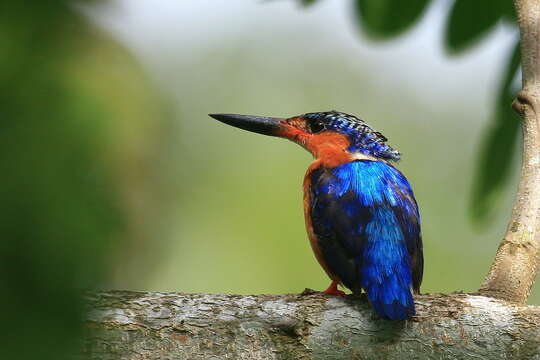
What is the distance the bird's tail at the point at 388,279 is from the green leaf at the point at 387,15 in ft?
3.41

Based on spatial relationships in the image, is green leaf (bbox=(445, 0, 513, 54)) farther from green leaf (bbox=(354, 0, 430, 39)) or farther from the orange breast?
the orange breast

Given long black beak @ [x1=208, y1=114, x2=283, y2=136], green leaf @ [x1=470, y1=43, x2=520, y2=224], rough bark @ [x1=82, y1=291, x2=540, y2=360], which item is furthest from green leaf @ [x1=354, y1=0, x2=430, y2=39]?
long black beak @ [x1=208, y1=114, x2=283, y2=136]

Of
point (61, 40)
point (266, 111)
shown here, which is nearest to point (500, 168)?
point (61, 40)

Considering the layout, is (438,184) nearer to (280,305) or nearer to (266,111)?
(266,111)

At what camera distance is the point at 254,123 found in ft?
15.9

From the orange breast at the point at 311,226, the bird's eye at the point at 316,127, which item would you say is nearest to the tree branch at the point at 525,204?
the orange breast at the point at 311,226

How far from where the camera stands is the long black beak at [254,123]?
4.77 meters

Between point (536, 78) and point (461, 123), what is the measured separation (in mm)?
8963

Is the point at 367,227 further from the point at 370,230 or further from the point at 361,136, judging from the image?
the point at 361,136

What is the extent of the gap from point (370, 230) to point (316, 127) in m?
1.54

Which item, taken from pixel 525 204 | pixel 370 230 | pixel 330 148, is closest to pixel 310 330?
pixel 370 230

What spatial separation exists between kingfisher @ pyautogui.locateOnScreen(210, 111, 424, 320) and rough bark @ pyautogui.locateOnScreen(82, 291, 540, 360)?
128 millimetres

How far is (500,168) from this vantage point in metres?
2.87

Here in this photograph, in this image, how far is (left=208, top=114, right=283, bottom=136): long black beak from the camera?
15.6ft
